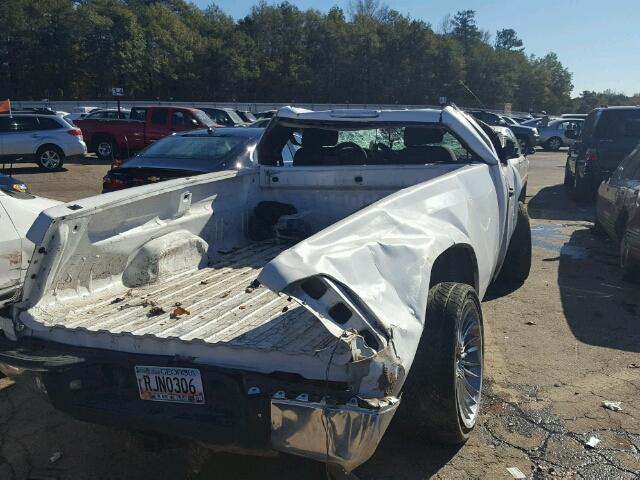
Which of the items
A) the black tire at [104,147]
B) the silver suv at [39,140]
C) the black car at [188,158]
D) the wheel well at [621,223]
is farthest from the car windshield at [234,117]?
the wheel well at [621,223]

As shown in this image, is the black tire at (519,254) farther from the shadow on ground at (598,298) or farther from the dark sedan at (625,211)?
the dark sedan at (625,211)

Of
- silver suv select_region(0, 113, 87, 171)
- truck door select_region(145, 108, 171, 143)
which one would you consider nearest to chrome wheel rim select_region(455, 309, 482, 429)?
silver suv select_region(0, 113, 87, 171)

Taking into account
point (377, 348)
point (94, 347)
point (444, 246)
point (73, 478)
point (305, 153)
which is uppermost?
point (305, 153)

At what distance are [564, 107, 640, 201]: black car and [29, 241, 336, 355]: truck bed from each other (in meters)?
9.45

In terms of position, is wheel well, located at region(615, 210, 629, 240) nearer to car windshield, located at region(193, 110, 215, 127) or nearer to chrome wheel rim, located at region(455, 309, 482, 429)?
chrome wheel rim, located at region(455, 309, 482, 429)

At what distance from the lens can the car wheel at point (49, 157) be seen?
17.8 metres

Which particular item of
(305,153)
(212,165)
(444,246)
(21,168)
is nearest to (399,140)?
(305,153)

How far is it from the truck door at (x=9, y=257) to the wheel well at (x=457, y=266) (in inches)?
131

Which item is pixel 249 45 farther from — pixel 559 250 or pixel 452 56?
pixel 559 250

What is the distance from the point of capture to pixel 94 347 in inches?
107

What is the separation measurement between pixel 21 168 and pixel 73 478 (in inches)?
698

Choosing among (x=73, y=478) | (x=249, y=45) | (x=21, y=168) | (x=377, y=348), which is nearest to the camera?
(x=377, y=348)

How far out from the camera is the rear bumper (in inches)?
86.2

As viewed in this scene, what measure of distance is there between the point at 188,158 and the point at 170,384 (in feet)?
19.5
